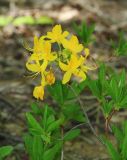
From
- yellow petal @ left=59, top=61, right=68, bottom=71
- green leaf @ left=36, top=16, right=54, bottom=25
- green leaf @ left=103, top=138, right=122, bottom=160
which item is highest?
green leaf @ left=36, top=16, right=54, bottom=25

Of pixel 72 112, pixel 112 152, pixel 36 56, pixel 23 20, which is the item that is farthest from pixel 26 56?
pixel 23 20

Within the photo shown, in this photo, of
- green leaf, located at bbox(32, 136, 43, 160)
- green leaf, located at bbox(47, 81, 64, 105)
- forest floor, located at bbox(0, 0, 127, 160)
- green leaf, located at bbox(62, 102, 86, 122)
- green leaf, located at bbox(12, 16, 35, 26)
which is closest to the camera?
green leaf, located at bbox(32, 136, 43, 160)

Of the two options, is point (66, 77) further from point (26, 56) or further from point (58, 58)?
point (26, 56)

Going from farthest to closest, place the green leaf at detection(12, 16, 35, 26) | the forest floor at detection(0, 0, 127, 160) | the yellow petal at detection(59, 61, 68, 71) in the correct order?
the green leaf at detection(12, 16, 35, 26), the forest floor at detection(0, 0, 127, 160), the yellow petal at detection(59, 61, 68, 71)

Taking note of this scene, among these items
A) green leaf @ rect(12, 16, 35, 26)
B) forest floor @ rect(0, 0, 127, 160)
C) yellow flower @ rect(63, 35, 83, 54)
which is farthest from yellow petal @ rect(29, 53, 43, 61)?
green leaf @ rect(12, 16, 35, 26)

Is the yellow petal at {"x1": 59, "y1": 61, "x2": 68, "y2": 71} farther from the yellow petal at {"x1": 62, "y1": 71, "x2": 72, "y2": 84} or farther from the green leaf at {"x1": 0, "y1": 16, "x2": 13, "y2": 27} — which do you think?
the green leaf at {"x1": 0, "y1": 16, "x2": 13, "y2": 27}

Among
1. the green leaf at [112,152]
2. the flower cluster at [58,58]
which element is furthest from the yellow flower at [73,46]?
the green leaf at [112,152]

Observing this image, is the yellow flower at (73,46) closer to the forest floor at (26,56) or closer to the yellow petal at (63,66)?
the yellow petal at (63,66)

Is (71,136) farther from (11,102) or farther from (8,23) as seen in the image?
(8,23)

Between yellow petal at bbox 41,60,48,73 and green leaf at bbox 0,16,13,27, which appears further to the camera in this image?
green leaf at bbox 0,16,13,27
